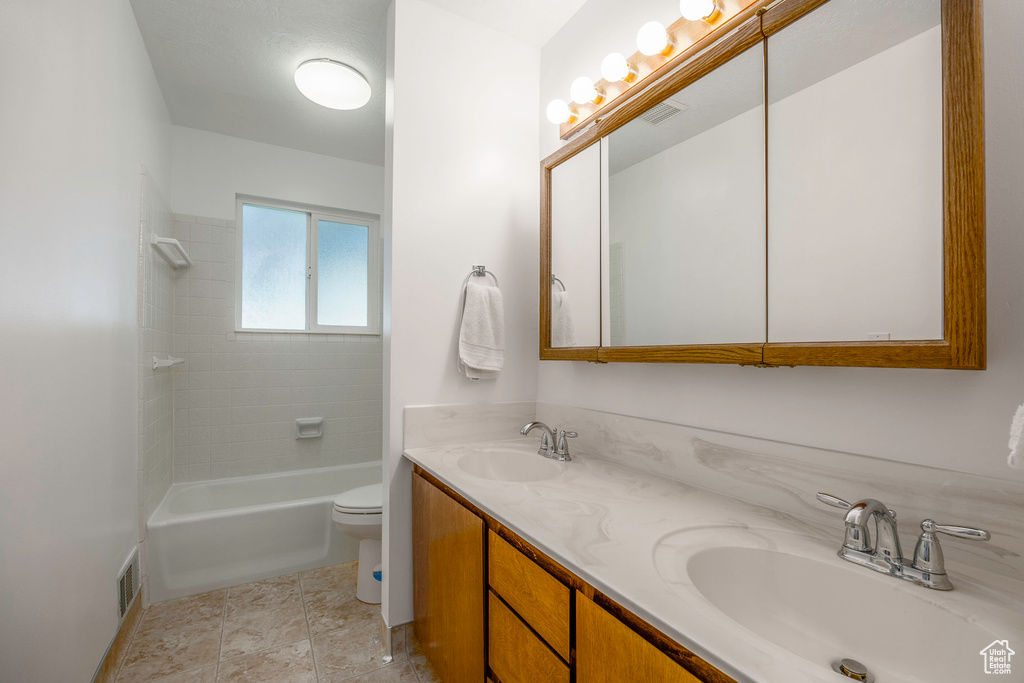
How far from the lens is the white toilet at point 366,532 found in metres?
2.10

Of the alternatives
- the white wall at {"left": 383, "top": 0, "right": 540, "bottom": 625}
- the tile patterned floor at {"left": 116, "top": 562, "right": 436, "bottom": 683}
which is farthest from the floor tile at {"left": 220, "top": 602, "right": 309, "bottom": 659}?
the white wall at {"left": 383, "top": 0, "right": 540, "bottom": 625}

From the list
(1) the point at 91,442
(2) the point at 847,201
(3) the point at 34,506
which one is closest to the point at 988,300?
(2) the point at 847,201

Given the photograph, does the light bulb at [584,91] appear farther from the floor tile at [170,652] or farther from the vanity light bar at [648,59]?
the floor tile at [170,652]

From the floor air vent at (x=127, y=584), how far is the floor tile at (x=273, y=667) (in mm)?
464

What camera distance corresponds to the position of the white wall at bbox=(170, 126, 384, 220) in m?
2.75

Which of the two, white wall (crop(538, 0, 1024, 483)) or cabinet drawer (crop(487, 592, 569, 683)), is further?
cabinet drawer (crop(487, 592, 569, 683))

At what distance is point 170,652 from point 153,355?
1.31m

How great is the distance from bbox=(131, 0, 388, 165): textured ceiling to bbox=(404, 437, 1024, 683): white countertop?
1808 mm

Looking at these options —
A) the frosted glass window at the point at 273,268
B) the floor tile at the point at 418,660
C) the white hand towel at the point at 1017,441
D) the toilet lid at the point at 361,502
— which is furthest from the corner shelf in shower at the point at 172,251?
the white hand towel at the point at 1017,441

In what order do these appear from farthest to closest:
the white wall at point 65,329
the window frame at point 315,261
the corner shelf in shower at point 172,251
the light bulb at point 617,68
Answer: the window frame at point 315,261 < the corner shelf in shower at point 172,251 < the light bulb at point 617,68 < the white wall at point 65,329

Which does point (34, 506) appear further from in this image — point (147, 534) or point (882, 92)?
point (882, 92)

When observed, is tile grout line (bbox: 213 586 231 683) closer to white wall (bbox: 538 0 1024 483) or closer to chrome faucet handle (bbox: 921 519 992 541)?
white wall (bbox: 538 0 1024 483)

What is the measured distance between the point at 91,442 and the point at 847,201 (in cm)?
217

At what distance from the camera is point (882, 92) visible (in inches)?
33.6
